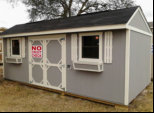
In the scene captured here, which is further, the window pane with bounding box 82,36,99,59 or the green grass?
the window pane with bounding box 82,36,99,59

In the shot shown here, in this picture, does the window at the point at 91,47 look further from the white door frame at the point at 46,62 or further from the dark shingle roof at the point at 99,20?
the white door frame at the point at 46,62

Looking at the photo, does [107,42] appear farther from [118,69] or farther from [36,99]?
[36,99]

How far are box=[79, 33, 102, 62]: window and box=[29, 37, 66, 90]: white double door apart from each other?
2.16ft

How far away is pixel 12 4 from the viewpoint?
829 centimetres

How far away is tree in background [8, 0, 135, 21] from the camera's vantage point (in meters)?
10.3

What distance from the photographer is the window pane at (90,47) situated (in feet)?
11.6

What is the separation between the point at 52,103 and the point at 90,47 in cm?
184

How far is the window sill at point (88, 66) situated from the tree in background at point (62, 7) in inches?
313

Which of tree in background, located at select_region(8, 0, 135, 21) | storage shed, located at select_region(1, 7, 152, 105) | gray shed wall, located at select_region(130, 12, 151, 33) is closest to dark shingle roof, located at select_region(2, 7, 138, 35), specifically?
storage shed, located at select_region(1, 7, 152, 105)

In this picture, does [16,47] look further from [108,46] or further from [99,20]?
[108,46]

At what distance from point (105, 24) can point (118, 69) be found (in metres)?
1.13

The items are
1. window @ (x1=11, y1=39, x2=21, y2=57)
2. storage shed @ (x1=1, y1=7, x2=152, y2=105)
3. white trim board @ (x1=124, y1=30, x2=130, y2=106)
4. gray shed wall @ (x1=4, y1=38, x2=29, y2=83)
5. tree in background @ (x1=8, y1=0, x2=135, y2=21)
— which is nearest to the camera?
white trim board @ (x1=124, y1=30, x2=130, y2=106)

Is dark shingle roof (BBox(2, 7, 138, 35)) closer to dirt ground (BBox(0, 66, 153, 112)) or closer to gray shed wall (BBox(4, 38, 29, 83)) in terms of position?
gray shed wall (BBox(4, 38, 29, 83))

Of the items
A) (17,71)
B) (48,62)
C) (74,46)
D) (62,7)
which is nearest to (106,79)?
(74,46)
